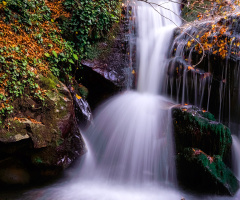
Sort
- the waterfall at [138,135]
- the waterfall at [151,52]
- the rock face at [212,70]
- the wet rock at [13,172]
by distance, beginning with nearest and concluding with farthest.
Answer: the wet rock at [13,172]
the waterfall at [138,135]
the rock face at [212,70]
the waterfall at [151,52]

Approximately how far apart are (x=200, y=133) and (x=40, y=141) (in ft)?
11.3

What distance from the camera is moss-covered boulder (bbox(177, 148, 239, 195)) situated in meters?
4.18

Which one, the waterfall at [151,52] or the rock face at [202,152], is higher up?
the waterfall at [151,52]

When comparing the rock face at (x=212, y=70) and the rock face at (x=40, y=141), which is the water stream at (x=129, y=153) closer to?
the rock face at (x=40, y=141)

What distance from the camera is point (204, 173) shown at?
13.9 feet

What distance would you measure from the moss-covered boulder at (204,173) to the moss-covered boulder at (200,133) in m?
0.18

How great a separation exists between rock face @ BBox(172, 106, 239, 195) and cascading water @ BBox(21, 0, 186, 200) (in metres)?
0.28

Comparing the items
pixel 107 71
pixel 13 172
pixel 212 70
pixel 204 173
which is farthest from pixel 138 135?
pixel 13 172

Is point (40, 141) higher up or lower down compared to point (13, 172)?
higher up

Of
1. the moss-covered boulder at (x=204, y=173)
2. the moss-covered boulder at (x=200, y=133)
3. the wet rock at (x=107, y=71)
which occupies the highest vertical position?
the wet rock at (x=107, y=71)

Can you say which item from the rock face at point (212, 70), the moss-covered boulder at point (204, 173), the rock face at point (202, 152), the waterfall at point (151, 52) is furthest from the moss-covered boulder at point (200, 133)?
the waterfall at point (151, 52)

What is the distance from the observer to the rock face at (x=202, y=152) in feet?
13.8

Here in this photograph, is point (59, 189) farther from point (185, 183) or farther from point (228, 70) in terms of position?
point (228, 70)

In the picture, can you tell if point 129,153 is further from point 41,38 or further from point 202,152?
point 41,38
